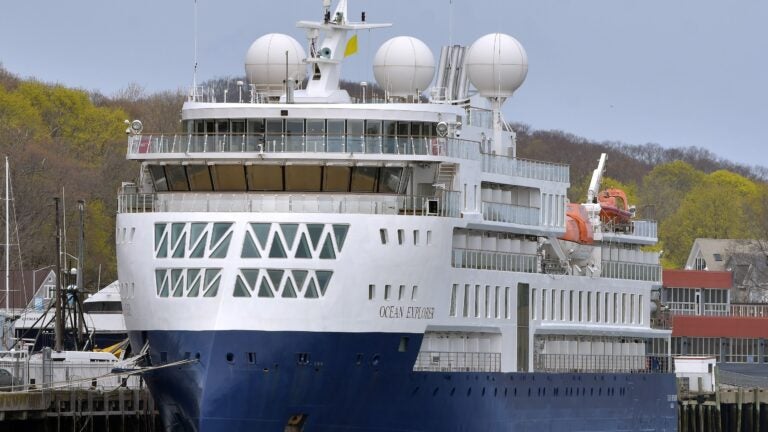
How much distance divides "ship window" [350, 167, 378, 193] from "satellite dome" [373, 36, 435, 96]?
695 centimetres

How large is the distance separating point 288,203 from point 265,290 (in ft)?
9.72

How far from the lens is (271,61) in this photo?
72312 millimetres

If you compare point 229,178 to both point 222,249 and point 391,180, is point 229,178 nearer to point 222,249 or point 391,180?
point 222,249

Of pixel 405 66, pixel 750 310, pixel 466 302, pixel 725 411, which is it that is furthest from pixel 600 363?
pixel 750 310

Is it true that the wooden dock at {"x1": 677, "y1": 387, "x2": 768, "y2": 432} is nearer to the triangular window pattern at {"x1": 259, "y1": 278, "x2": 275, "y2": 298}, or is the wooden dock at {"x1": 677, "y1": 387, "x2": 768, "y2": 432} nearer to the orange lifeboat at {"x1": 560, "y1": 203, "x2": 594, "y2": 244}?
the orange lifeboat at {"x1": 560, "y1": 203, "x2": 594, "y2": 244}

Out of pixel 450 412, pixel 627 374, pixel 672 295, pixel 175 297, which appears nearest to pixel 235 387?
pixel 175 297

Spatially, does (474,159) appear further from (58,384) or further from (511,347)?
(58,384)

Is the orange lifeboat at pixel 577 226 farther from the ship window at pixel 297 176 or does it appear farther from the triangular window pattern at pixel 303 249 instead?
the triangular window pattern at pixel 303 249

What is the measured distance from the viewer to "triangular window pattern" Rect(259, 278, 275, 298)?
6259cm

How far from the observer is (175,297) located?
6359 cm

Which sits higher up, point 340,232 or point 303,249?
point 340,232

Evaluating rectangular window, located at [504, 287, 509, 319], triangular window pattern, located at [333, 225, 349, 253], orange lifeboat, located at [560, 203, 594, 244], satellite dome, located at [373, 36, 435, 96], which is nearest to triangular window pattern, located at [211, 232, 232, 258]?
triangular window pattern, located at [333, 225, 349, 253]

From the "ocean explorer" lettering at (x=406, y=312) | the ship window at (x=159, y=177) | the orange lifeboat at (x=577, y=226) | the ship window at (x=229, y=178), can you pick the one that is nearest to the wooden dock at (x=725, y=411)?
the orange lifeboat at (x=577, y=226)

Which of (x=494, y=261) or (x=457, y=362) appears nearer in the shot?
(x=457, y=362)
